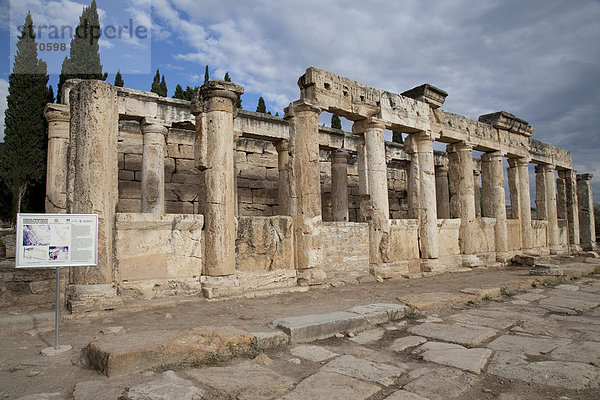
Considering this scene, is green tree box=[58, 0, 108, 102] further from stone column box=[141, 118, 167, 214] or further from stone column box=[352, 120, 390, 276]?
stone column box=[352, 120, 390, 276]

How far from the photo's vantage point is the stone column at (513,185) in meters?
14.0

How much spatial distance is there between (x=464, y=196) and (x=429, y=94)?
315 centimetres

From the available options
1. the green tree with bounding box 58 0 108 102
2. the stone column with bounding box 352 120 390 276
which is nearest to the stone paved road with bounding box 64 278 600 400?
the stone column with bounding box 352 120 390 276

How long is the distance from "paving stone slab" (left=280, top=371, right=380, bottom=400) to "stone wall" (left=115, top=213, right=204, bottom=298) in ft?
12.3

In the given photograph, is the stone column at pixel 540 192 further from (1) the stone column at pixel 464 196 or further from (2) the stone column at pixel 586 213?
(1) the stone column at pixel 464 196

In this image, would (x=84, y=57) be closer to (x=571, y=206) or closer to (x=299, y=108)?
(x=299, y=108)

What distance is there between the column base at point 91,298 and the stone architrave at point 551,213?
15610mm

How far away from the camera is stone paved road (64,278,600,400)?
287 centimetres

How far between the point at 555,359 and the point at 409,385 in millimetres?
1623

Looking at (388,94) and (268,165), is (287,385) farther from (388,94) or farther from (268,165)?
(268,165)

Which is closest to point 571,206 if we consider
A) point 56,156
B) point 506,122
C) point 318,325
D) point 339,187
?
point 506,122

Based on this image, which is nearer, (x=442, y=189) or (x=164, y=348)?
(x=164, y=348)

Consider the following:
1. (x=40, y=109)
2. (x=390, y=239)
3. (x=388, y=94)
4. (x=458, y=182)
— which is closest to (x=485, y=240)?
(x=458, y=182)

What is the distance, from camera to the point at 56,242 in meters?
4.00
